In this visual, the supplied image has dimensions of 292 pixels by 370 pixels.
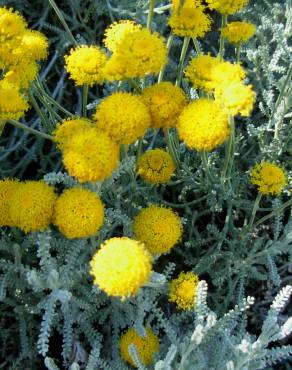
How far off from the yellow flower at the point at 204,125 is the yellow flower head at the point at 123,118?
11 centimetres

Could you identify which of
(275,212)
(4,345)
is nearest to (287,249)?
(275,212)

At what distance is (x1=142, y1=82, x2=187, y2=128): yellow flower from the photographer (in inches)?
63.2

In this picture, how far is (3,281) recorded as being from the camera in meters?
1.73

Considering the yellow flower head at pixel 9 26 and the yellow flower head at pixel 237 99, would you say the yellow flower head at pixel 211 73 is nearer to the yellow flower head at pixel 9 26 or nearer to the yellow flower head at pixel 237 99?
the yellow flower head at pixel 237 99

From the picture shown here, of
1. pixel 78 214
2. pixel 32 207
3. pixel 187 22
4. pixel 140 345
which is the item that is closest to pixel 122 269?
pixel 78 214

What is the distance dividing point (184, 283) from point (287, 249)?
0.47m

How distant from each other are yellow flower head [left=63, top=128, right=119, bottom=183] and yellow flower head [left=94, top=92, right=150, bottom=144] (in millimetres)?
38

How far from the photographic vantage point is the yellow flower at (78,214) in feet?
4.95

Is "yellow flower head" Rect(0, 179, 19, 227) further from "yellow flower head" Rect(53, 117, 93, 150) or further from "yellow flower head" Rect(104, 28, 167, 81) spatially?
"yellow flower head" Rect(104, 28, 167, 81)

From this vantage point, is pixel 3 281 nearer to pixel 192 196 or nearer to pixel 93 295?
pixel 93 295

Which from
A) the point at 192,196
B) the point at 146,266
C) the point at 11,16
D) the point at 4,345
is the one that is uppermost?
the point at 11,16

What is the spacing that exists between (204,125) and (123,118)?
0.22 meters

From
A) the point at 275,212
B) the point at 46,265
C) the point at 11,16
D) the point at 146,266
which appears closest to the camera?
the point at 146,266

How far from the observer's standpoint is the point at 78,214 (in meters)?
1.51
